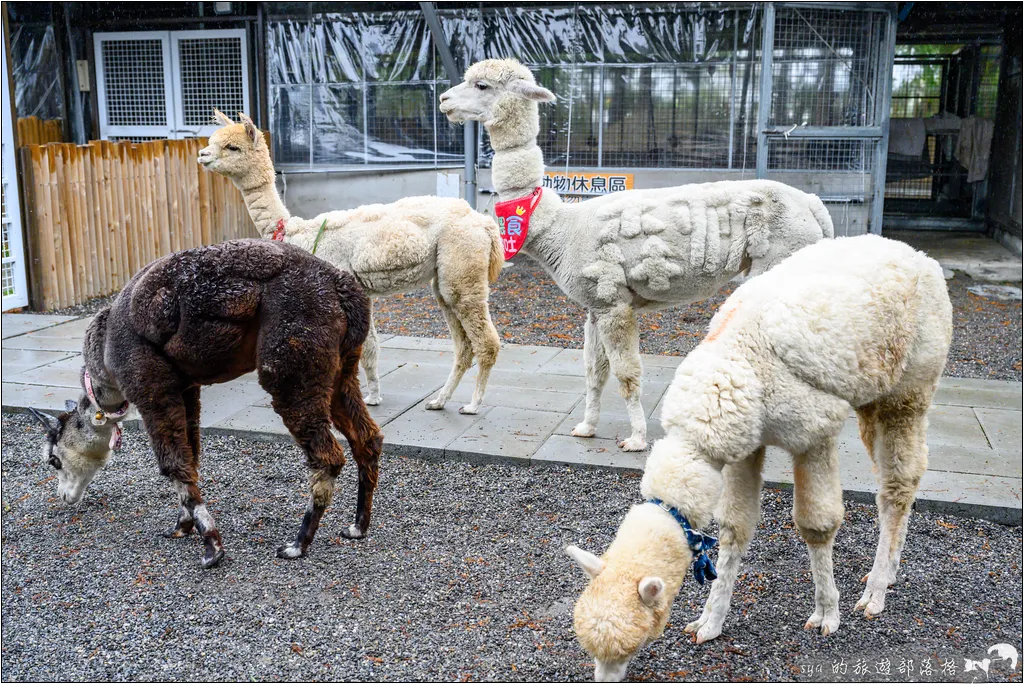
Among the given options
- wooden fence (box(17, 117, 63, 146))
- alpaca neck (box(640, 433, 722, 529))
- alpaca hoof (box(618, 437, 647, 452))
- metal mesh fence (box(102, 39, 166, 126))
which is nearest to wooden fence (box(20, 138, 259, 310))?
metal mesh fence (box(102, 39, 166, 126))

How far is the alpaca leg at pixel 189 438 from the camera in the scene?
4176 mm

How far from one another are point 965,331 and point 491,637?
22.8ft

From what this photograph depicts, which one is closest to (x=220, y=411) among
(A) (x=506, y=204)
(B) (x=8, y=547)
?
(B) (x=8, y=547)

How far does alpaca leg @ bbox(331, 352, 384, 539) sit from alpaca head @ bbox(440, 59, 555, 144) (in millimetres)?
1846

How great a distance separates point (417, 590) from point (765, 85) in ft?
25.7

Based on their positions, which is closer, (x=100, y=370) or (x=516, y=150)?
(x=100, y=370)

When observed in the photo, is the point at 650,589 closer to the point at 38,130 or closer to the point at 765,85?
the point at 765,85

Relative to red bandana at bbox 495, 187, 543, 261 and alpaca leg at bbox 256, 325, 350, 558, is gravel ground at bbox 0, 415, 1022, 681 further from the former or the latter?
red bandana at bbox 495, 187, 543, 261

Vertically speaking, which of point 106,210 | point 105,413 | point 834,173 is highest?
point 834,173

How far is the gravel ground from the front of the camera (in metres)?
3.23

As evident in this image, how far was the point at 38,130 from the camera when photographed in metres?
12.9

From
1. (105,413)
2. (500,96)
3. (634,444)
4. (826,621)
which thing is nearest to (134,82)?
(500,96)

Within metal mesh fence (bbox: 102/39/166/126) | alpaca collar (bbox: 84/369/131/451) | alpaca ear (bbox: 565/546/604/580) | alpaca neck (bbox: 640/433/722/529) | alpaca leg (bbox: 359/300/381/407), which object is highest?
metal mesh fence (bbox: 102/39/166/126)

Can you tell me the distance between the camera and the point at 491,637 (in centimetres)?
337
